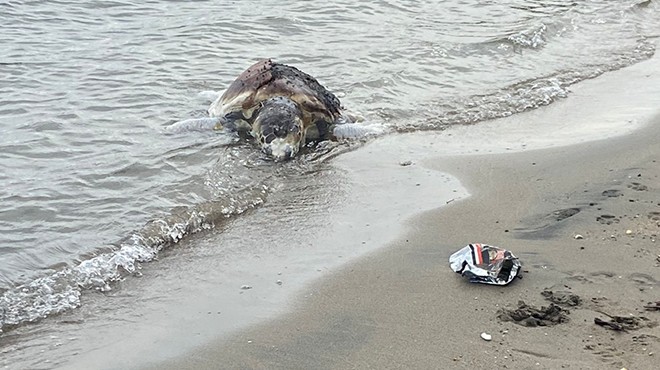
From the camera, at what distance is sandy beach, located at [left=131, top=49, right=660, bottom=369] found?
12.2ft

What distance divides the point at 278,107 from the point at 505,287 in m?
3.78

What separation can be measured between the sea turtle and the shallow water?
282 millimetres

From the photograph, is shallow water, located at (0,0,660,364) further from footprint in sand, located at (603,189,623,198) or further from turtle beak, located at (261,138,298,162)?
footprint in sand, located at (603,189,623,198)

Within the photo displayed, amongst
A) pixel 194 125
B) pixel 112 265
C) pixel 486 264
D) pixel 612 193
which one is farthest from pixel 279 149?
pixel 486 264

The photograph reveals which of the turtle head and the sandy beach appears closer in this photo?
the sandy beach

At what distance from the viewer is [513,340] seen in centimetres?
→ 377

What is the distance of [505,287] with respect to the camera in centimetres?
430

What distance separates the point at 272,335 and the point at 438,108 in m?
4.67

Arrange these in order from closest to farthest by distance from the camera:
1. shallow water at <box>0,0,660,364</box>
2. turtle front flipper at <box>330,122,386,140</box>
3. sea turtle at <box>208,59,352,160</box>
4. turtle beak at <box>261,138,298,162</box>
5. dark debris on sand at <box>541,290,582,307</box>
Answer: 1. dark debris on sand at <box>541,290,582,307</box>
2. shallow water at <box>0,0,660,364</box>
3. turtle beak at <box>261,138,298,162</box>
4. sea turtle at <box>208,59,352,160</box>
5. turtle front flipper at <box>330,122,386,140</box>

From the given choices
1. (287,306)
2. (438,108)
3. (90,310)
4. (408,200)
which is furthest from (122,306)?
(438,108)

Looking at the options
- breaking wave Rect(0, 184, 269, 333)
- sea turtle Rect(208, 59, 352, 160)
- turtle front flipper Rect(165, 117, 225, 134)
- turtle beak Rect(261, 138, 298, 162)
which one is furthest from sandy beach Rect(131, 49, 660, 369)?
turtle front flipper Rect(165, 117, 225, 134)

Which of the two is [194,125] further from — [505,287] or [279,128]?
[505,287]

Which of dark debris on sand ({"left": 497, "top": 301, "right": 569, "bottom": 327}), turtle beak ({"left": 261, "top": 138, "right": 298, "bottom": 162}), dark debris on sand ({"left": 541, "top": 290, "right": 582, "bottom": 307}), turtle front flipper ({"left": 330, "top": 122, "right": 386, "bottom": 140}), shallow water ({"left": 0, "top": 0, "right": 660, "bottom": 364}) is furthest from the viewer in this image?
turtle front flipper ({"left": 330, "top": 122, "right": 386, "bottom": 140})

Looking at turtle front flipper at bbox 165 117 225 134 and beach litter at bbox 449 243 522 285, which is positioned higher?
turtle front flipper at bbox 165 117 225 134
